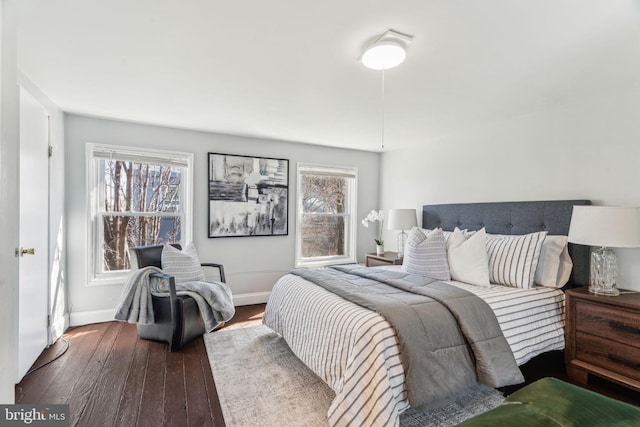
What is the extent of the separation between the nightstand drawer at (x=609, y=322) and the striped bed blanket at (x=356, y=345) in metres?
0.18

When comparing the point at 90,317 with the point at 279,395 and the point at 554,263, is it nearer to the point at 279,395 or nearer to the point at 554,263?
the point at 279,395

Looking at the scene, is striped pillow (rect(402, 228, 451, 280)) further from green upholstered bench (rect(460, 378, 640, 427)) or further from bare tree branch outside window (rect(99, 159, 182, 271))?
bare tree branch outside window (rect(99, 159, 182, 271))

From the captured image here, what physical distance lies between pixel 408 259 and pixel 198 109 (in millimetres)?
2541

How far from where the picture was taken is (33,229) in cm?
240

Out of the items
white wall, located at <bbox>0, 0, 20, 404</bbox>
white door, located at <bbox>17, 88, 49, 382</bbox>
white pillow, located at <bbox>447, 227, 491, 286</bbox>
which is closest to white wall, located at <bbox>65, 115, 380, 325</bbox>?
white door, located at <bbox>17, 88, 49, 382</bbox>

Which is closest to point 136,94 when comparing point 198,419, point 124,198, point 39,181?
point 39,181

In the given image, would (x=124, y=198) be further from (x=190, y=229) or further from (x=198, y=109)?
(x=198, y=109)

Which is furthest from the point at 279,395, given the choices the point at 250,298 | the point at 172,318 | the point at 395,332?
the point at 250,298

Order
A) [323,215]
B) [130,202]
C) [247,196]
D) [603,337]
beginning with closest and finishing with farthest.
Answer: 1. [603,337]
2. [130,202]
3. [247,196]
4. [323,215]

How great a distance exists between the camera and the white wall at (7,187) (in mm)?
1001

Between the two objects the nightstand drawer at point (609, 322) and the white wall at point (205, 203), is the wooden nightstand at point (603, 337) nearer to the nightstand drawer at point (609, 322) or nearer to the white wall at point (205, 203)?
the nightstand drawer at point (609, 322)

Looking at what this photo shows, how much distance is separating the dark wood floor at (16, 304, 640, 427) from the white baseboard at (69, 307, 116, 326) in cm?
37

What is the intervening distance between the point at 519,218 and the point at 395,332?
2.08m

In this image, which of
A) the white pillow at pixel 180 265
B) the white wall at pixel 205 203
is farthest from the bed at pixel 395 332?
the white wall at pixel 205 203
